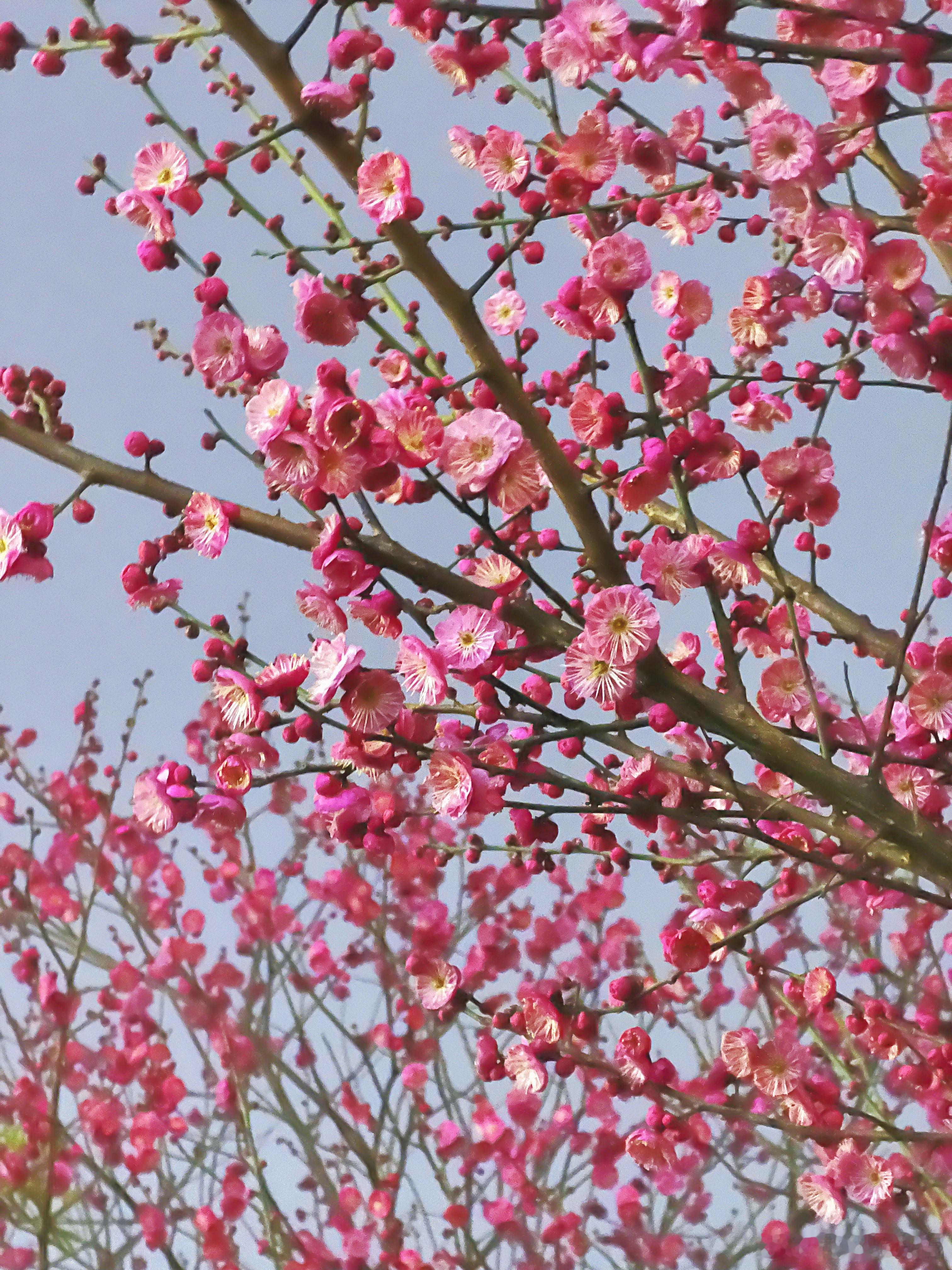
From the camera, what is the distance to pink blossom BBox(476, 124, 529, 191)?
2105 millimetres

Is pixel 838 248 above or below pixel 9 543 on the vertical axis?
above

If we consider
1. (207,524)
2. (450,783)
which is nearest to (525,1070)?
(450,783)

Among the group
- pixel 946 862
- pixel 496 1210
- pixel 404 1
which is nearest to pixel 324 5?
pixel 404 1

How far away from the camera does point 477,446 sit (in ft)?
5.85

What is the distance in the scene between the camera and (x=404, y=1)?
1.80 meters

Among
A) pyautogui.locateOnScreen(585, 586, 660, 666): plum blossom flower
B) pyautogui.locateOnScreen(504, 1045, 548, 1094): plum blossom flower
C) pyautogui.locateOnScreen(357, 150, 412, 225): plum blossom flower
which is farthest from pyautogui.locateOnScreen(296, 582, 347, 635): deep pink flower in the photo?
pyautogui.locateOnScreen(504, 1045, 548, 1094): plum blossom flower

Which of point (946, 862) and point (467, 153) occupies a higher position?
point (467, 153)

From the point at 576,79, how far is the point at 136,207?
90 cm

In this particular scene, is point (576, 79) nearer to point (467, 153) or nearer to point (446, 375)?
point (467, 153)

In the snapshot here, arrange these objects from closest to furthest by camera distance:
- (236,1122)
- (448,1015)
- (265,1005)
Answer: (448,1015), (236,1122), (265,1005)

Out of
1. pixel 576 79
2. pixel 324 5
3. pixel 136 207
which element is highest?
pixel 576 79

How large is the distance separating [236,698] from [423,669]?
367mm

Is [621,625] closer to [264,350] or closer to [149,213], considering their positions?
[264,350]

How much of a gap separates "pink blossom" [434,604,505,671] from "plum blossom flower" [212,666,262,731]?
35 cm
